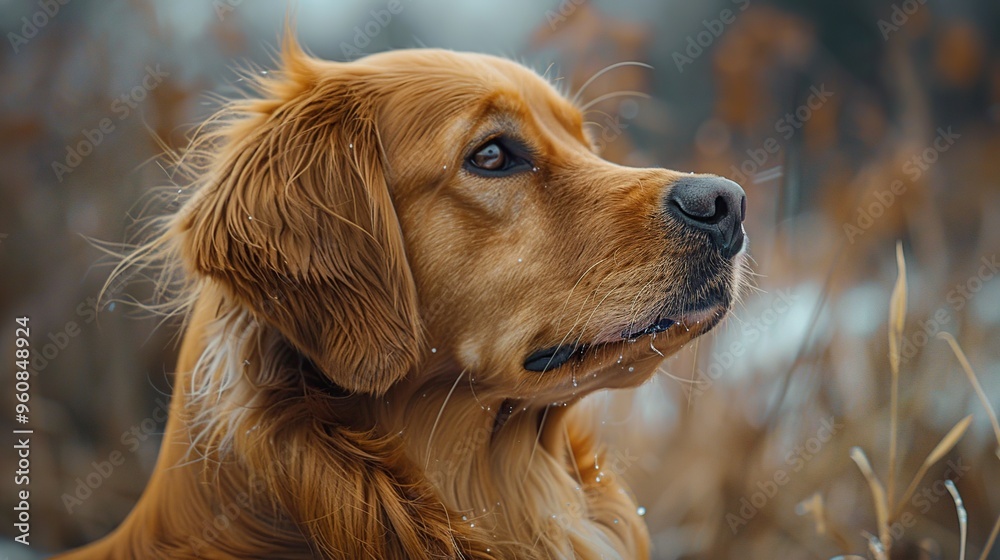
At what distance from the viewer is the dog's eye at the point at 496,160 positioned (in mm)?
1840

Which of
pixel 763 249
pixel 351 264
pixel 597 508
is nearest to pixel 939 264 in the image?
pixel 763 249

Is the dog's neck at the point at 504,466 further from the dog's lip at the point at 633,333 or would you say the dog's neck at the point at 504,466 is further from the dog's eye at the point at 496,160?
the dog's eye at the point at 496,160

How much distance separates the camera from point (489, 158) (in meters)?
1.85

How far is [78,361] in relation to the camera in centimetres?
310

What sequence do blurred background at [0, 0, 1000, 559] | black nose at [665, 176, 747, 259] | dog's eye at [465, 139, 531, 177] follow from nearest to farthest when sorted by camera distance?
black nose at [665, 176, 747, 259] < dog's eye at [465, 139, 531, 177] < blurred background at [0, 0, 1000, 559]

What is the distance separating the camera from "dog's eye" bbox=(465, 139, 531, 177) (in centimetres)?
184

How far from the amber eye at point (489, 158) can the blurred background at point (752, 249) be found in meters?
1.24

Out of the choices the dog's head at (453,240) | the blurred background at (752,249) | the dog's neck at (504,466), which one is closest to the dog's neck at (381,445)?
the dog's neck at (504,466)

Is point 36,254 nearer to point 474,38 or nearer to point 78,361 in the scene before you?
point 78,361

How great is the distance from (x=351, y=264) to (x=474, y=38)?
1.74 meters

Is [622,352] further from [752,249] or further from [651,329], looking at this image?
[752,249]

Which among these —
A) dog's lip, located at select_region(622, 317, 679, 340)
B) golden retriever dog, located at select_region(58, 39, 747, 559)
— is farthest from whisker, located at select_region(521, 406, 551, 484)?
dog's lip, located at select_region(622, 317, 679, 340)

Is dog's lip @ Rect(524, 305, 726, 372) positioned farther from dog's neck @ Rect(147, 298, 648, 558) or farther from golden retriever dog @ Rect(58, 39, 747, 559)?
dog's neck @ Rect(147, 298, 648, 558)

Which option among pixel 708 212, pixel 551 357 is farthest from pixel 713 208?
pixel 551 357
